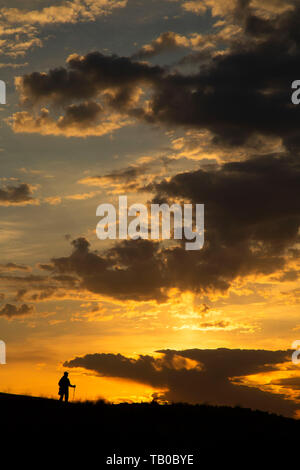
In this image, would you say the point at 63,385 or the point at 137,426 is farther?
the point at 63,385

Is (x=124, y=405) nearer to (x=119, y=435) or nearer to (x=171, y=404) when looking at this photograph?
(x=171, y=404)

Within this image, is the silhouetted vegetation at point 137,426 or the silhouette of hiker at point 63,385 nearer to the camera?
the silhouetted vegetation at point 137,426

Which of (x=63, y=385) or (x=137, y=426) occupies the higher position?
(x=63, y=385)

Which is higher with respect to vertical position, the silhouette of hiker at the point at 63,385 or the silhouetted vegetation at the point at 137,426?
the silhouette of hiker at the point at 63,385

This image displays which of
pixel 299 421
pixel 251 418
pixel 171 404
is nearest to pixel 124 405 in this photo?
pixel 171 404

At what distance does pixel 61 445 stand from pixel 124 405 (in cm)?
1151

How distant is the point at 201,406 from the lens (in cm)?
3781

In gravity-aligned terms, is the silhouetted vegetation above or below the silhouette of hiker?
below

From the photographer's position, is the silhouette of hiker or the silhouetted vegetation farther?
the silhouette of hiker

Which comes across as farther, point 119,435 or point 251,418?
point 251,418
